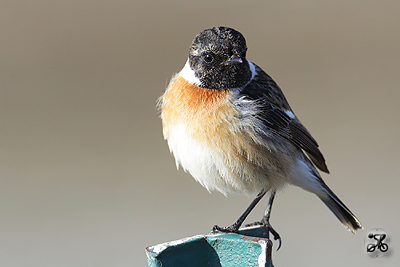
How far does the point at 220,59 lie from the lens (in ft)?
11.5

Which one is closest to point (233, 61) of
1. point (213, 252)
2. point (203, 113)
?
point (203, 113)

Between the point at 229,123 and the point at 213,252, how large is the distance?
1.52 meters

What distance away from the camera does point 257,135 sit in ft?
11.7

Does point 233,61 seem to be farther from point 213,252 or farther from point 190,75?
point 213,252

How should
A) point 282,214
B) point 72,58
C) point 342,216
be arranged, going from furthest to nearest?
1. point 72,58
2. point 282,214
3. point 342,216

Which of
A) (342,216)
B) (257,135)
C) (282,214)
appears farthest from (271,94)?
(282,214)

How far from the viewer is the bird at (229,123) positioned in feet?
11.3

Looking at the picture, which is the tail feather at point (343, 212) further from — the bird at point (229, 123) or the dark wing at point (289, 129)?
the bird at point (229, 123)

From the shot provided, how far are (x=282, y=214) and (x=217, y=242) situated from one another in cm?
528

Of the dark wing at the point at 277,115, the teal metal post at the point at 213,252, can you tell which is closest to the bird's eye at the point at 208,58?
the dark wing at the point at 277,115

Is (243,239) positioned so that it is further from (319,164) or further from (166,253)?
(319,164)

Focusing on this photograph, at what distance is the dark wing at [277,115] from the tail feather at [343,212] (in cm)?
30

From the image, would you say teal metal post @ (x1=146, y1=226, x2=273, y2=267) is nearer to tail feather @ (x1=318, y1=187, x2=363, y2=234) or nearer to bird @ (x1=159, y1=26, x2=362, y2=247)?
bird @ (x1=159, y1=26, x2=362, y2=247)

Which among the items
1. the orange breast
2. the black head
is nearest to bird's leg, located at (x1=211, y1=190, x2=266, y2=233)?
the orange breast
